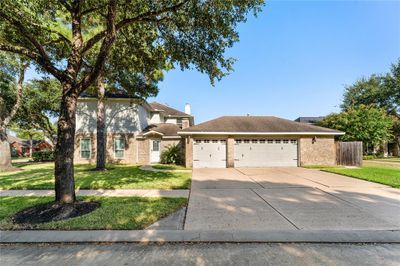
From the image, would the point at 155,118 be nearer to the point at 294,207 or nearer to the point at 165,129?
the point at 165,129

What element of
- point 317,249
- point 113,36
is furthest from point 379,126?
point 113,36

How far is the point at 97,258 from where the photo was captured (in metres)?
3.49

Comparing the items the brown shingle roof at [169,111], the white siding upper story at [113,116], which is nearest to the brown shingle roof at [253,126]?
the white siding upper story at [113,116]

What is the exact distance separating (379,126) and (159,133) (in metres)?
22.6

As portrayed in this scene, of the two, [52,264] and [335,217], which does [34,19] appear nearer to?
[52,264]

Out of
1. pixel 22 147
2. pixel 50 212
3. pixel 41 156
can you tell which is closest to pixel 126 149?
pixel 41 156

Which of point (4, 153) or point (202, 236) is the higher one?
point (4, 153)

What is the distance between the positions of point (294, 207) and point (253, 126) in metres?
11.3

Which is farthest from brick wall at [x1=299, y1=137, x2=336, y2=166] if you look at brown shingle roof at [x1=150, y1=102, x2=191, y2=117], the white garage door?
brown shingle roof at [x1=150, y1=102, x2=191, y2=117]

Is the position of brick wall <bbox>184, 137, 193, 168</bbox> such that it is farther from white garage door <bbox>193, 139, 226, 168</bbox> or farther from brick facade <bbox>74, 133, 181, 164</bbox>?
brick facade <bbox>74, 133, 181, 164</bbox>

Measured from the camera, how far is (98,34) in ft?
20.4

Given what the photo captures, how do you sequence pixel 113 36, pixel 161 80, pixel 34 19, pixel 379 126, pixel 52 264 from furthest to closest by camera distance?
pixel 379 126
pixel 161 80
pixel 34 19
pixel 113 36
pixel 52 264

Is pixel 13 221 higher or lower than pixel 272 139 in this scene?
lower

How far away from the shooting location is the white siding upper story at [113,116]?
18.9 metres
